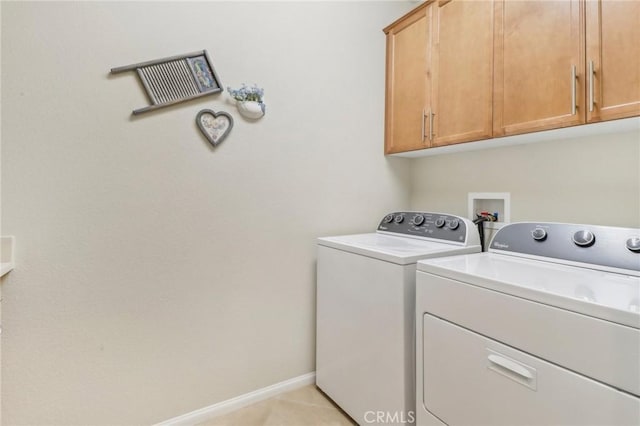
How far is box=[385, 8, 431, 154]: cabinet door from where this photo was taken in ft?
5.73

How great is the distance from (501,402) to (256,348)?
1.19 m

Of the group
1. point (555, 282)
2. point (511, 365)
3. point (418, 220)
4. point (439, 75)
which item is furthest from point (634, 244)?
point (439, 75)

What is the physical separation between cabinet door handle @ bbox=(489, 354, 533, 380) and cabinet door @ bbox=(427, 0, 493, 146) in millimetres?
1026

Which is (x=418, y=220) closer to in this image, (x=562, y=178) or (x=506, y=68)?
(x=562, y=178)

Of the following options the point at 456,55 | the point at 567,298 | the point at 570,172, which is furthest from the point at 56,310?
the point at 570,172

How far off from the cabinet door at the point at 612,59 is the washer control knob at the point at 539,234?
1.48ft

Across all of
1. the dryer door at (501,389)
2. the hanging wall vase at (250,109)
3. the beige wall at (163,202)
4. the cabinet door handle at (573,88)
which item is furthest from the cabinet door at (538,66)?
the hanging wall vase at (250,109)

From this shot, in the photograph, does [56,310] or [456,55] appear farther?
[456,55]

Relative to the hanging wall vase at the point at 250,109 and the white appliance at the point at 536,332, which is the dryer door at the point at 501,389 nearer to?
the white appliance at the point at 536,332

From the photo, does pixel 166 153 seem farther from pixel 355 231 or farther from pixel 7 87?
pixel 355 231

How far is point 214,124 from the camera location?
149 centimetres

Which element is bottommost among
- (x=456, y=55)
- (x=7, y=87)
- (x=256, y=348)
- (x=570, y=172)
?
(x=256, y=348)

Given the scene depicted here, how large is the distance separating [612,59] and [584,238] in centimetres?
65

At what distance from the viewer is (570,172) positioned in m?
1.40
